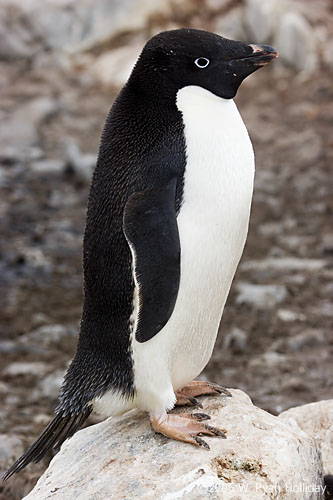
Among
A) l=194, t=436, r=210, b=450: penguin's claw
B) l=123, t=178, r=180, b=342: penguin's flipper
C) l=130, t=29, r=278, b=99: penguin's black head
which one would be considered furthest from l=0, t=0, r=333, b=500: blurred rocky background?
l=130, t=29, r=278, b=99: penguin's black head

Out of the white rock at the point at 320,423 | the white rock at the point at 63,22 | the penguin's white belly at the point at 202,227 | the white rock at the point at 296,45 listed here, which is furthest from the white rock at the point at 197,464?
the white rock at the point at 63,22

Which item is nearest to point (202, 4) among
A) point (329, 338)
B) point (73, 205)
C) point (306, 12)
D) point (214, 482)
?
point (306, 12)

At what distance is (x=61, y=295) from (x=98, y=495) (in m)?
3.40

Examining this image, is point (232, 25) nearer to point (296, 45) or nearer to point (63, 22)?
point (296, 45)

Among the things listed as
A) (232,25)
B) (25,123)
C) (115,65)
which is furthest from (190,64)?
(232,25)

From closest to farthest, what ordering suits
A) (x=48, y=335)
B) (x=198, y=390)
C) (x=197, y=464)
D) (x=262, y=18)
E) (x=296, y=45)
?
(x=197, y=464)
(x=198, y=390)
(x=48, y=335)
(x=296, y=45)
(x=262, y=18)

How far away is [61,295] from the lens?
565 centimetres

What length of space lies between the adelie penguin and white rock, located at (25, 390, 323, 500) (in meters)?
0.08

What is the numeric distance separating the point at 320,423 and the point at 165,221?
1.12 metres

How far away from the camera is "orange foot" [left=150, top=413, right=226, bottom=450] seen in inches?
94.3

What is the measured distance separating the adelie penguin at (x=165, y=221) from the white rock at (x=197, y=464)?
0.08 meters

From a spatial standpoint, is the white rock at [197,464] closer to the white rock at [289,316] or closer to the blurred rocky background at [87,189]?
the blurred rocky background at [87,189]

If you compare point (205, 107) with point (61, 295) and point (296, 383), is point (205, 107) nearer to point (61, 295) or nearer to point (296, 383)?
point (296, 383)

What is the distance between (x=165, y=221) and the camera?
7.64ft
